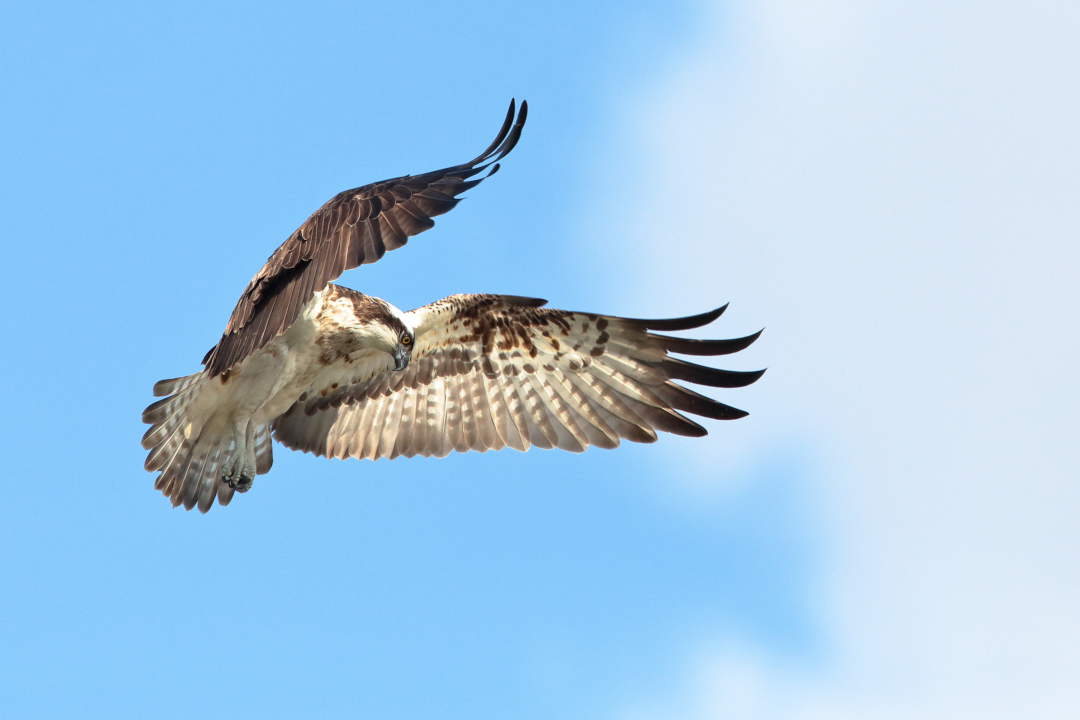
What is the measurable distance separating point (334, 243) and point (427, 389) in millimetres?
2924

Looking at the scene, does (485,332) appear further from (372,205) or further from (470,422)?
(372,205)

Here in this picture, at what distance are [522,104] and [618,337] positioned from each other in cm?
212

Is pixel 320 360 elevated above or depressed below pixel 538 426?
above

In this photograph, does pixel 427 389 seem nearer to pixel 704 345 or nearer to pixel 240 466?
pixel 240 466

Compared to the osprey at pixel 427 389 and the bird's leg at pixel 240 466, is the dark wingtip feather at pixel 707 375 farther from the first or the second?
the bird's leg at pixel 240 466

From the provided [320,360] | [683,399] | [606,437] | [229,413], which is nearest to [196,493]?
[229,413]

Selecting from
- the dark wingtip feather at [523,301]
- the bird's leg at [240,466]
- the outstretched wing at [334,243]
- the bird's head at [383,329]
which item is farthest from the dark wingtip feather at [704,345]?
the bird's leg at [240,466]

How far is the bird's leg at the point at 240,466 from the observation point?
875cm

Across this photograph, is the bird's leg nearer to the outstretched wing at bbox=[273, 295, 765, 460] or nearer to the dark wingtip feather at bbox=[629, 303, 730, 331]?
the outstretched wing at bbox=[273, 295, 765, 460]

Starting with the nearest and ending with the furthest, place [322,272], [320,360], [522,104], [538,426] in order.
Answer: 1. [322,272]
2. [522,104]
3. [320,360]
4. [538,426]

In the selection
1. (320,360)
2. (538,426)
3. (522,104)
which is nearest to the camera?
(522,104)

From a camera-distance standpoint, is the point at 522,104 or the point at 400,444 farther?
the point at 400,444

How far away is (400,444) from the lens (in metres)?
9.18

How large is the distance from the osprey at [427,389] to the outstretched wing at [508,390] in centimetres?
1
